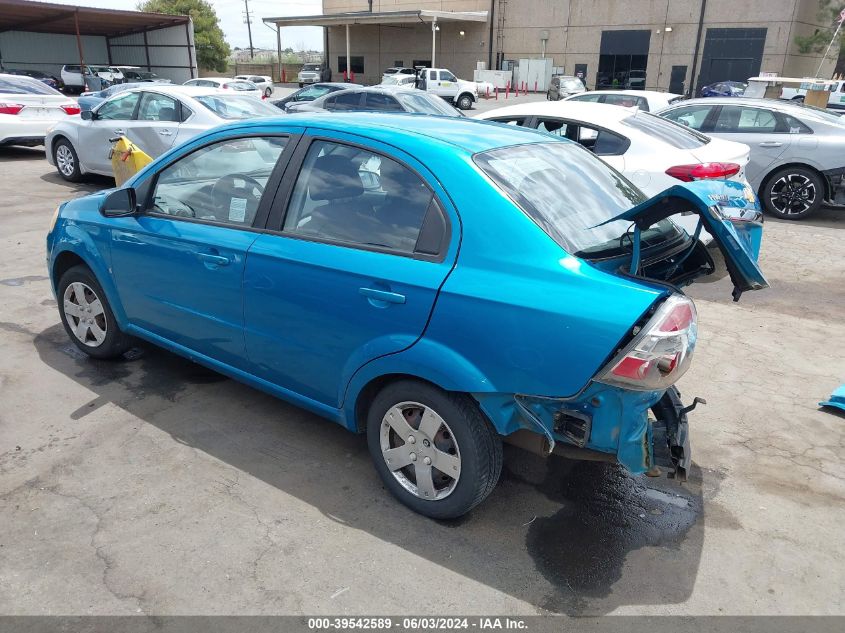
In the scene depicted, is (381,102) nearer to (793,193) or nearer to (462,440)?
(793,193)

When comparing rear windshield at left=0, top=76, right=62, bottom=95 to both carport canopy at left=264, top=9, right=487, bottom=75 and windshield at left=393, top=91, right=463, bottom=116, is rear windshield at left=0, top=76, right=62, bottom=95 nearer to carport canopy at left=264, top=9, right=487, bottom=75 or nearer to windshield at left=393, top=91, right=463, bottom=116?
windshield at left=393, top=91, right=463, bottom=116

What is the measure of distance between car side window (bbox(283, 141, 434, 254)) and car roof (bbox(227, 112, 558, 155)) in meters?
0.10

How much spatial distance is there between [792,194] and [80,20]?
35.1 metres

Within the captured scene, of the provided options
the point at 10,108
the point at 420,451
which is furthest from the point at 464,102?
the point at 420,451

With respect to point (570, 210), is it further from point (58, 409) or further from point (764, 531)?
point (58, 409)

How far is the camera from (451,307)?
8.96 feet

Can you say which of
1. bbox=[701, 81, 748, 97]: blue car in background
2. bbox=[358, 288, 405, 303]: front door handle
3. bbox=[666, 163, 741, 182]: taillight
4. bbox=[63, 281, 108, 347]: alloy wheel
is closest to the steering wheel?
bbox=[358, 288, 405, 303]: front door handle

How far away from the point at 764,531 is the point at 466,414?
5.12 ft

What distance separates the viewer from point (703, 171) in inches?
252

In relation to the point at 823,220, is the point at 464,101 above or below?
above

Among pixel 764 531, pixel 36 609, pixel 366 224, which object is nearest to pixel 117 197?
pixel 366 224

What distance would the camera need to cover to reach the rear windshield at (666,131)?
694 centimetres

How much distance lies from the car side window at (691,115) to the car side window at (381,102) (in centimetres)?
477

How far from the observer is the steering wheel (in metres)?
3.56
